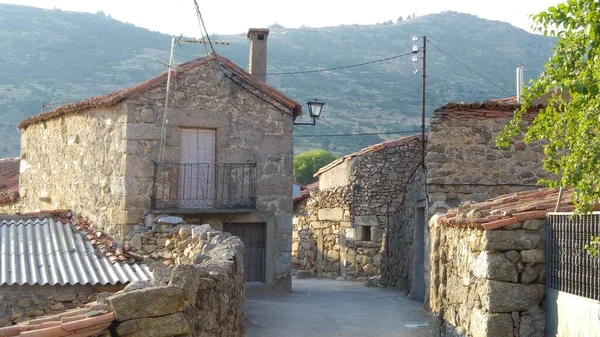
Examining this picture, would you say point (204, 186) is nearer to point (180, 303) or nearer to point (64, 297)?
point (64, 297)

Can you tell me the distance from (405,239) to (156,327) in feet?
40.1

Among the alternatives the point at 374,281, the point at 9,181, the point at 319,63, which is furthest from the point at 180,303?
the point at 319,63

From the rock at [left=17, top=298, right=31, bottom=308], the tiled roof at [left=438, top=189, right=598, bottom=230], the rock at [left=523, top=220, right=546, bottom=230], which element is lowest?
the rock at [left=17, top=298, right=31, bottom=308]

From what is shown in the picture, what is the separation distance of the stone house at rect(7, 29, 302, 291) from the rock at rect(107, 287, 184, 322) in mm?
9637

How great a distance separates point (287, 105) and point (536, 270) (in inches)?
357

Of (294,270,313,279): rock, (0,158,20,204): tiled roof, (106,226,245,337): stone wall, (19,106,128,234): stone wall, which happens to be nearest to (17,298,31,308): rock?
(19,106,128,234): stone wall

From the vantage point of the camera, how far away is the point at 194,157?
15.4m

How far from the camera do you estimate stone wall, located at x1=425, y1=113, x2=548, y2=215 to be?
1284cm

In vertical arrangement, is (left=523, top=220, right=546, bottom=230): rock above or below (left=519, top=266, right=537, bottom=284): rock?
above

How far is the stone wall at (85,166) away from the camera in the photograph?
14945mm

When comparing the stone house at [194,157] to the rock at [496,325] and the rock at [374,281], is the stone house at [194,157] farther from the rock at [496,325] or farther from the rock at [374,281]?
the rock at [496,325]

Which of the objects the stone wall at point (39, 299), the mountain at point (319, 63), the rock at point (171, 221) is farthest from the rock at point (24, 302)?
the mountain at point (319, 63)

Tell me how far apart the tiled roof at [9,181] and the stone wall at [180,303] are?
13107 mm

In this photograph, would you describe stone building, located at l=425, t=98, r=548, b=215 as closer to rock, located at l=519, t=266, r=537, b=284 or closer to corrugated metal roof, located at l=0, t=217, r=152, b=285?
corrugated metal roof, located at l=0, t=217, r=152, b=285
